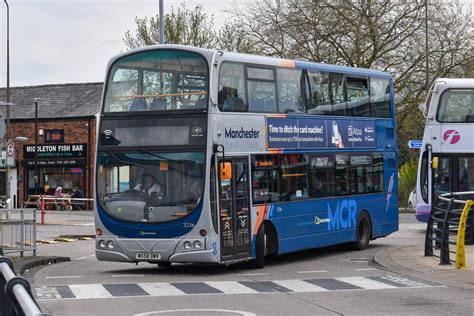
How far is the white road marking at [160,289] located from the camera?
49.8 ft

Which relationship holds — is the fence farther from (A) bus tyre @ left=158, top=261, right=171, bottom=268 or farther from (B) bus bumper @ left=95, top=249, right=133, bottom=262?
(B) bus bumper @ left=95, top=249, right=133, bottom=262

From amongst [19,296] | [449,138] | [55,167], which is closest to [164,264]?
[449,138]

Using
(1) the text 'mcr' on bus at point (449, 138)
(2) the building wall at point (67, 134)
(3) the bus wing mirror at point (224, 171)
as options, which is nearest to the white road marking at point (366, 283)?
(3) the bus wing mirror at point (224, 171)

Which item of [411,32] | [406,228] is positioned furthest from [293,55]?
[406,228]

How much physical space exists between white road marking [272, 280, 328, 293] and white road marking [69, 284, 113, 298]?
9.27 feet

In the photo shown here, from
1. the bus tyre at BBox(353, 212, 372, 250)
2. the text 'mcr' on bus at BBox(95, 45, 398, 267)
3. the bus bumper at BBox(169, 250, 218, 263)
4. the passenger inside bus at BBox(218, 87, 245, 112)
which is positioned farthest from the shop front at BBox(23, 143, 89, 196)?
the bus bumper at BBox(169, 250, 218, 263)

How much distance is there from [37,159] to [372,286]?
48.9 meters

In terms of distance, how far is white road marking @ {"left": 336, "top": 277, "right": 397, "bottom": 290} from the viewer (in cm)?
1581

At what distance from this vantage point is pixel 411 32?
4606 centimetres

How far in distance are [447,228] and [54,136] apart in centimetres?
4726

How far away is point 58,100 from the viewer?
66.0 m

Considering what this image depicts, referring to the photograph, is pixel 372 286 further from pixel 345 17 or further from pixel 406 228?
pixel 345 17

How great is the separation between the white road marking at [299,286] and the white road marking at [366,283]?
2.25 ft

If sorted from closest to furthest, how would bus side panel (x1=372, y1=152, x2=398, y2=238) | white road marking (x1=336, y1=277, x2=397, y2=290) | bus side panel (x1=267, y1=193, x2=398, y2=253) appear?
white road marking (x1=336, y1=277, x2=397, y2=290) < bus side panel (x1=267, y1=193, x2=398, y2=253) < bus side panel (x1=372, y1=152, x2=398, y2=238)
